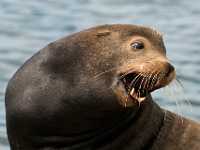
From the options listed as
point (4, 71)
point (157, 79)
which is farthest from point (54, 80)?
point (4, 71)

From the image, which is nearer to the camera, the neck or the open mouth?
the open mouth

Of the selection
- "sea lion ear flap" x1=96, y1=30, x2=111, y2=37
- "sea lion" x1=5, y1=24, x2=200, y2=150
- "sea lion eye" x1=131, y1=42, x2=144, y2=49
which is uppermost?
"sea lion ear flap" x1=96, y1=30, x2=111, y2=37

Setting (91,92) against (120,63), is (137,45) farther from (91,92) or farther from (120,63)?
(91,92)

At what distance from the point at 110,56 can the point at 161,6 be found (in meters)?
10.1

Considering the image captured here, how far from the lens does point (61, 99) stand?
722 centimetres

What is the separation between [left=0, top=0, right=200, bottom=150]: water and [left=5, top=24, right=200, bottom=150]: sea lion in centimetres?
360

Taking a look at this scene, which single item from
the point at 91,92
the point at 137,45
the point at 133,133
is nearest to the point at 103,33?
the point at 137,45

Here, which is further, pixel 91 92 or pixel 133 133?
pixel 133 133

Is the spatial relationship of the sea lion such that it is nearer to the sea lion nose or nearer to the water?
the sea lion nose

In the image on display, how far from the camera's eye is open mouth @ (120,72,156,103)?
708cm

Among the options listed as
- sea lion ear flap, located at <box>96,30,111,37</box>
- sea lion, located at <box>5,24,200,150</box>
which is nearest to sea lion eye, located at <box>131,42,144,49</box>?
sea lion, located at <box>5,24,200,150</box>

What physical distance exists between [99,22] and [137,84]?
839 centimetres

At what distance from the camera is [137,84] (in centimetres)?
711

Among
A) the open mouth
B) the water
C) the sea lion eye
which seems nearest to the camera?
the open mouth
